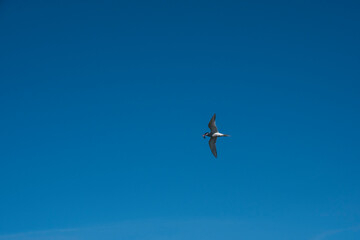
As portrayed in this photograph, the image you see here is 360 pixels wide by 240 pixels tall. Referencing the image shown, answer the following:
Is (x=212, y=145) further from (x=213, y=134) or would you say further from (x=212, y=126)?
(x=212, y=126)

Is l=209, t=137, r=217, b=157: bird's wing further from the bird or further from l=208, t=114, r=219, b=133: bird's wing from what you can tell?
l=208, t=114, r=219, b=133: bird's wing

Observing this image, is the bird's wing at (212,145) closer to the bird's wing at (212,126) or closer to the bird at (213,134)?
the bird at (213,134)

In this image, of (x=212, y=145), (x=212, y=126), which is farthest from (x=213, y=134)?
(x=212, y=145)

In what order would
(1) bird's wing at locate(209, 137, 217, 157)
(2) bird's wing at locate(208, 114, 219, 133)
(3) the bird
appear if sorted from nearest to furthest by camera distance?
(2) bird's wing at locate(208, 114, 219, 133) → (3) the bird → (1) bird's wing at locate(209, 137, 217, 157)

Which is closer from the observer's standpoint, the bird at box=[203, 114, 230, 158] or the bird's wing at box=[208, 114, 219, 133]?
the bird's wing at box=[208, 114, 219, 133]

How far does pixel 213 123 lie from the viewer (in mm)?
97250

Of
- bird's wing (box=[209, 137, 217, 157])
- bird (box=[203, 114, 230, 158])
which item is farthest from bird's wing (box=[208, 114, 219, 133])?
bird's wing (box=[209, 137, 217, 157])

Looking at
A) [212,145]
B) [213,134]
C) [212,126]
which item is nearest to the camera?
[212,126]

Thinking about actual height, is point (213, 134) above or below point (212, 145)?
above

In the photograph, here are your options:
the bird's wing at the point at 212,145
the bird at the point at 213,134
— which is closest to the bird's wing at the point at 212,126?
the bird at the point at 213,134

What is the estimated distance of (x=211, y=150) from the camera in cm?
10138

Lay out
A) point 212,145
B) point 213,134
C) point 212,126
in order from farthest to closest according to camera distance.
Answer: point 212,145, point 213,134, point 212,126

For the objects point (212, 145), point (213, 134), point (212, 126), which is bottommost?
point (212, 145)

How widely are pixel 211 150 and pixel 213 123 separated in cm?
845
